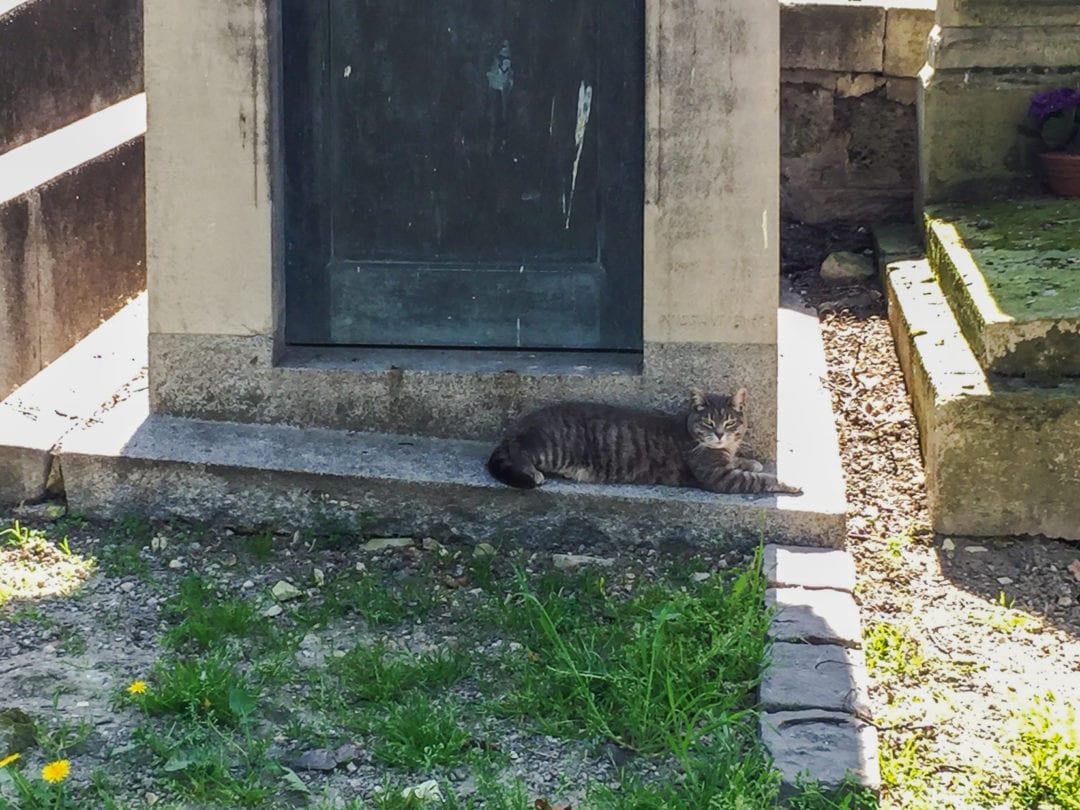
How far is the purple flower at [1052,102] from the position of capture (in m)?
7.27

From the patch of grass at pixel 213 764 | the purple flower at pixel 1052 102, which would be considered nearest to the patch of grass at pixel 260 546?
the patch of grass at pixel 213 764

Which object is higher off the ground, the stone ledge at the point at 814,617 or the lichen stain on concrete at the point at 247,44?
the lichen stain on concrete at the point at 247,44

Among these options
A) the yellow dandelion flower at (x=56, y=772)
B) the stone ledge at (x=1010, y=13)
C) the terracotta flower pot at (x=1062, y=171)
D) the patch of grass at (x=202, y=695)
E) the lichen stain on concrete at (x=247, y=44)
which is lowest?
the yellow dandelion flower at (x=56, y=772)

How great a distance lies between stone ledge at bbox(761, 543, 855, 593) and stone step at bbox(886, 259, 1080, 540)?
0.58 meters

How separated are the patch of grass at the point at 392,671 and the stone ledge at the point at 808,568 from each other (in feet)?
3.61

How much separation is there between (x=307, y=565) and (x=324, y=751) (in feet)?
4.34

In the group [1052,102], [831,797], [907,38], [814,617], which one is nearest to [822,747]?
[831,797]

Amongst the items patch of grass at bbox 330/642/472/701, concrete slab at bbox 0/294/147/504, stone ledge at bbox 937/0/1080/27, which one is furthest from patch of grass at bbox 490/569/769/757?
stone ledge at bbox 937/0/1080/27

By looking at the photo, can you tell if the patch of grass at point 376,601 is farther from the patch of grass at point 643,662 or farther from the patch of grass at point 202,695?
the patch of grass at point 202,695

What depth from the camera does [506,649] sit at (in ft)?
15.4

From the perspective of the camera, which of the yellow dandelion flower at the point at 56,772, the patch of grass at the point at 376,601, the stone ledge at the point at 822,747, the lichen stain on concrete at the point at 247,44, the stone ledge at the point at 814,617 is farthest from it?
the lichen stain on concrete at the point at 247,44

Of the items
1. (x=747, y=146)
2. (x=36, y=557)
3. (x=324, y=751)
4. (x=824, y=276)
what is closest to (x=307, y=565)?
(x=36, y=557)

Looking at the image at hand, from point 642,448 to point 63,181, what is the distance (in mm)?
3186

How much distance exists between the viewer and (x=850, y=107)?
28.9 feet
